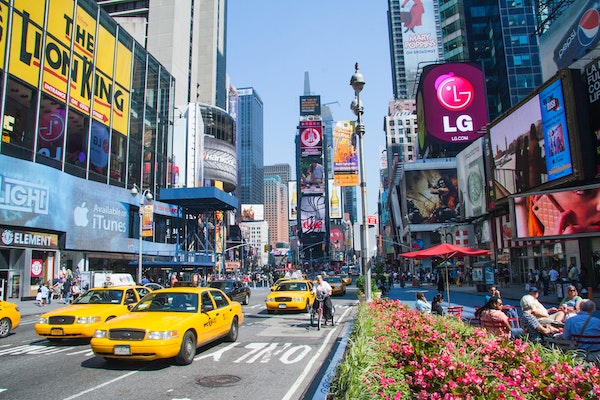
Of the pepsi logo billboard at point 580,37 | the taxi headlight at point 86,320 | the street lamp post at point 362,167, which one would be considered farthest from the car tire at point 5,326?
the pepsi logo billboard at point 580,37

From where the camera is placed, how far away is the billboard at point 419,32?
131m

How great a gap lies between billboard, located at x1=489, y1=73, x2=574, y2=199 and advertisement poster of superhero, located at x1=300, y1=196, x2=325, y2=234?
10799 cm

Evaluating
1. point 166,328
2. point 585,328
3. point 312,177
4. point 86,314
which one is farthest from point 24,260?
point 312,177

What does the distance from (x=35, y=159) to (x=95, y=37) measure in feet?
46.4

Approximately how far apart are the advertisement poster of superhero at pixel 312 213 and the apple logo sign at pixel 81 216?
363 feet

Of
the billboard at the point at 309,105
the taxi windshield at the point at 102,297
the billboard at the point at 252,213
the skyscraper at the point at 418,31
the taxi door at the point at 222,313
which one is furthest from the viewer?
the billboard at the point at 309,105

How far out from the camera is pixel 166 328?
849 centimetres

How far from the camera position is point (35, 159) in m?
31.6

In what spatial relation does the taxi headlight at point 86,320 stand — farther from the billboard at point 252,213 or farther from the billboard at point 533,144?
the billboard at point 252,213

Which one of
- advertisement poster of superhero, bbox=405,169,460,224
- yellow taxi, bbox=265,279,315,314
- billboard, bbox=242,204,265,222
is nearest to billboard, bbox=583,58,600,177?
yellow taxi, bbox=265,279,315,314

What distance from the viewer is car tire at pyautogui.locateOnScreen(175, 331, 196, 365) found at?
8797 mm

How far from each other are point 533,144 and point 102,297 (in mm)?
29642

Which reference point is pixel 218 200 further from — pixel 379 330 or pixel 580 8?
pixel 379 330

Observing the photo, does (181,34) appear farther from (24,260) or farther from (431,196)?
(24,260)
